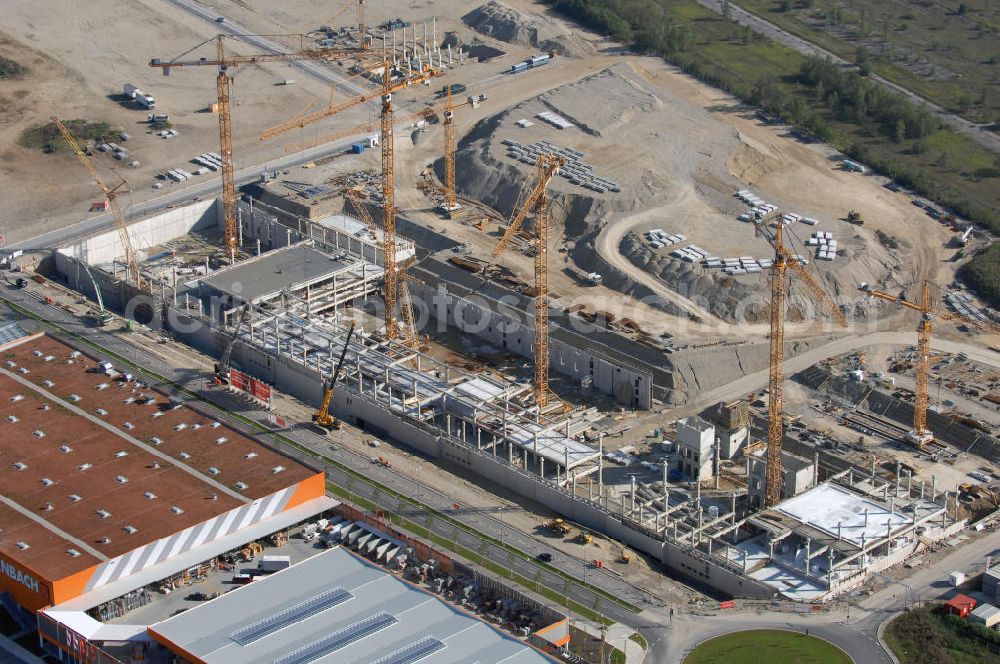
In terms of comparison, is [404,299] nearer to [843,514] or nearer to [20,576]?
[843,514]

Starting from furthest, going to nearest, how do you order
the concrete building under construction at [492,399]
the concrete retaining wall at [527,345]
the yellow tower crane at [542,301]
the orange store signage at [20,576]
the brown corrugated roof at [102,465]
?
the concrete retaining wall at [527,345]
the yellow tower crane at [542,301]
the concrete building under construction at [492,399]
the brown corrugated roof at [102,465]
the orange store signage at [20,576]

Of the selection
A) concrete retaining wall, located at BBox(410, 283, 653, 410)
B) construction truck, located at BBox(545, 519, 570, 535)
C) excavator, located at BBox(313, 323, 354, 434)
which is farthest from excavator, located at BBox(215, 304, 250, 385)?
construction truck, located at BBox(545, 519, 570, 535)

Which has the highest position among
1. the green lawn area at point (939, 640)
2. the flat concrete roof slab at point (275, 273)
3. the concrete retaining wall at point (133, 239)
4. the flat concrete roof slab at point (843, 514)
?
the green lawn area at point (939, 640)

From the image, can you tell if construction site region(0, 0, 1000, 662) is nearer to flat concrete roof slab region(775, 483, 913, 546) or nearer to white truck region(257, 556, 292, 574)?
flat concrete roof slab region(775, 483, 913, 546)

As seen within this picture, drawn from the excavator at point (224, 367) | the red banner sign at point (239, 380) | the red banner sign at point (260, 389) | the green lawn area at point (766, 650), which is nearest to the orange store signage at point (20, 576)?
the red banner sign at point (260, 389)

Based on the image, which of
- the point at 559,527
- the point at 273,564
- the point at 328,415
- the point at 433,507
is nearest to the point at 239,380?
the point at 328,415

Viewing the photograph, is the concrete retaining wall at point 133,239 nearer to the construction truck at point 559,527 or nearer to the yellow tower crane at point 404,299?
the yellow tower crane at point 404,299
